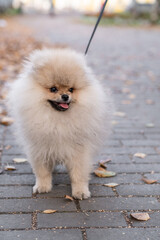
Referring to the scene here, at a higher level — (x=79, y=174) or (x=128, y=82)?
(x=79, y=174)

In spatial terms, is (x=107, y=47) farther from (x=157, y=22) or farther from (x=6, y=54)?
(x=157, y=22)

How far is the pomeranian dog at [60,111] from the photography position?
8.95ft

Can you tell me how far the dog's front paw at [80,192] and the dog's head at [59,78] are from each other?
2.31 feet

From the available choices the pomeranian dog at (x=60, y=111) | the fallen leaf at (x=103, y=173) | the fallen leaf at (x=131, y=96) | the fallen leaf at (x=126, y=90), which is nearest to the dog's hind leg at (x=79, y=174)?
the pomeranian dog at (x=60, y=111)

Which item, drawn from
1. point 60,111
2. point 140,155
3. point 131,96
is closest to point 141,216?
point 60,111

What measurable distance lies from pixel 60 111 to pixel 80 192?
0.72m

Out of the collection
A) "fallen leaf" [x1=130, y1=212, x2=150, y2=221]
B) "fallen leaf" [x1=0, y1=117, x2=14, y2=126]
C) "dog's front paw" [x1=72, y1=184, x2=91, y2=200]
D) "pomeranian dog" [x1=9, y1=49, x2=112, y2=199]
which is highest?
"pomeranian dog" [x1=9, y1=49, x2=112, y2=199]

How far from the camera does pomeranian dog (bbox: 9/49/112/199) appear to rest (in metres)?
2.73

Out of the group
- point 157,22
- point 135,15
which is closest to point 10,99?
point 157,22

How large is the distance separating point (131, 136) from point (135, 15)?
27.8 m

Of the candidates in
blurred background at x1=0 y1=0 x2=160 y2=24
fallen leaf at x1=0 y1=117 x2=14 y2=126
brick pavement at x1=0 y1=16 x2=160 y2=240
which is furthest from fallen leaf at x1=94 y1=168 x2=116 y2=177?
blurred background at x1=0 y1=0 x2=160 y2=24

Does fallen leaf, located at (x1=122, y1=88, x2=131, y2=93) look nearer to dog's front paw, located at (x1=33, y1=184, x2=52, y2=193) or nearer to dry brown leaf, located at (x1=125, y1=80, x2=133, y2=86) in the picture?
dry brown leaf, located at (x1=125, y1=80, x2=133, y2=86)

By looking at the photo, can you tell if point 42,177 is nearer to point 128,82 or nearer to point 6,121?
point 6,121

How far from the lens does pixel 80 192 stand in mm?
2998
